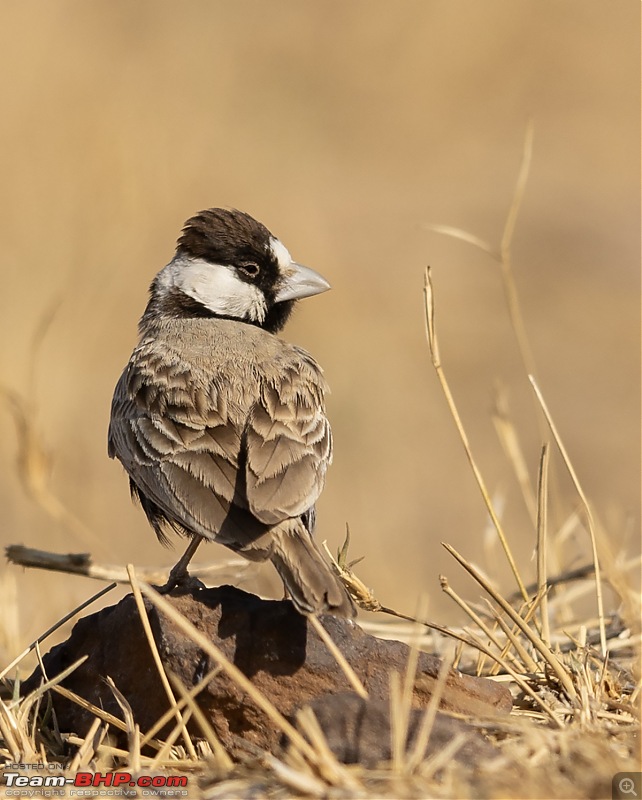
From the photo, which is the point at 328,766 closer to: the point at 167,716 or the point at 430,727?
the point at 430,727

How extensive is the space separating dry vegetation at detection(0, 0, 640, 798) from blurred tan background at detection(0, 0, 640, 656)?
43 mm

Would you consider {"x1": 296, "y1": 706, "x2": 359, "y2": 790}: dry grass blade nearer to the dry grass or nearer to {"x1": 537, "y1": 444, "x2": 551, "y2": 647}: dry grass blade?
the dry grass

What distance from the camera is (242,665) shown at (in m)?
3.94

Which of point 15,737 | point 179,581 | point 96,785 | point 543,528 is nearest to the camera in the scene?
point 96,785

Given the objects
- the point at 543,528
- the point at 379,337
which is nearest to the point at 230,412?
the point at 543,528

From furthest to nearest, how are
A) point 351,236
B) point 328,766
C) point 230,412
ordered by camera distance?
1. point 351,236
2. point 230,412
3. point 328,766

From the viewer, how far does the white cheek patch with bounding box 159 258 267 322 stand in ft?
19.2

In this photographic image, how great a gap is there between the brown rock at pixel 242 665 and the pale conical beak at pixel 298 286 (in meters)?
2.05

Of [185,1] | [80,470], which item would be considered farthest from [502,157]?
[80,470]

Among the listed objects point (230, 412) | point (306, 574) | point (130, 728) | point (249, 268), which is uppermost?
point (249, 268)

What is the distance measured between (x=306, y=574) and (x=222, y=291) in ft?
7.75

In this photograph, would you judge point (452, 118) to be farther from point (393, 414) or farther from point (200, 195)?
point (393, 414)

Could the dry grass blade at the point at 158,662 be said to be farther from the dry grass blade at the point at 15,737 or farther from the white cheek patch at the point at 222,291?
the white cheek patch at the point at 222,291

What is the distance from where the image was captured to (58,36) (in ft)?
54.6
